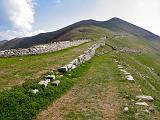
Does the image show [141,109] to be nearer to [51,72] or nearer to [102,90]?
[102,90]

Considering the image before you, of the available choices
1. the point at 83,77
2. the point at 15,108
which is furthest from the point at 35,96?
the point at 83,77

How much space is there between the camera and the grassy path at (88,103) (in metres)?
15.4

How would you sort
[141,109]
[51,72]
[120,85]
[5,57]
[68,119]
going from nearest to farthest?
[68,119] → [141,109] → [120,85] → [51,72] → [5,57]

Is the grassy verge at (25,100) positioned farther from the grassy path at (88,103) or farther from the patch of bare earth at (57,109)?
the grassy path at (88,103)

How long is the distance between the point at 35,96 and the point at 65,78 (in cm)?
696

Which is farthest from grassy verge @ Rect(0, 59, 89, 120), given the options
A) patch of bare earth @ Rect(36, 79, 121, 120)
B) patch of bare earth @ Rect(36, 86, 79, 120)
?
patch of bare earth @ Rect(36, 79, 121, 120)

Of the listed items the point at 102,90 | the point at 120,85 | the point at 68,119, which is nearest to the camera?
the point at 68,119

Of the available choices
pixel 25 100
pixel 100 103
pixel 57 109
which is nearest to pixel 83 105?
pixel 100 103

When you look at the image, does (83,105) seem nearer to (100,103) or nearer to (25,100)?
(100,103)

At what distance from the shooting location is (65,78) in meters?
24.2

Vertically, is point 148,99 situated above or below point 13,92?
below

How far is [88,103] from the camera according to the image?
1756 centimetres

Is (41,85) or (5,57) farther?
(5,57)

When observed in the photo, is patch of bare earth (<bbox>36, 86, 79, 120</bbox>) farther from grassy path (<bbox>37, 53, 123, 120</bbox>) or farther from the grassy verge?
the grassy verge
